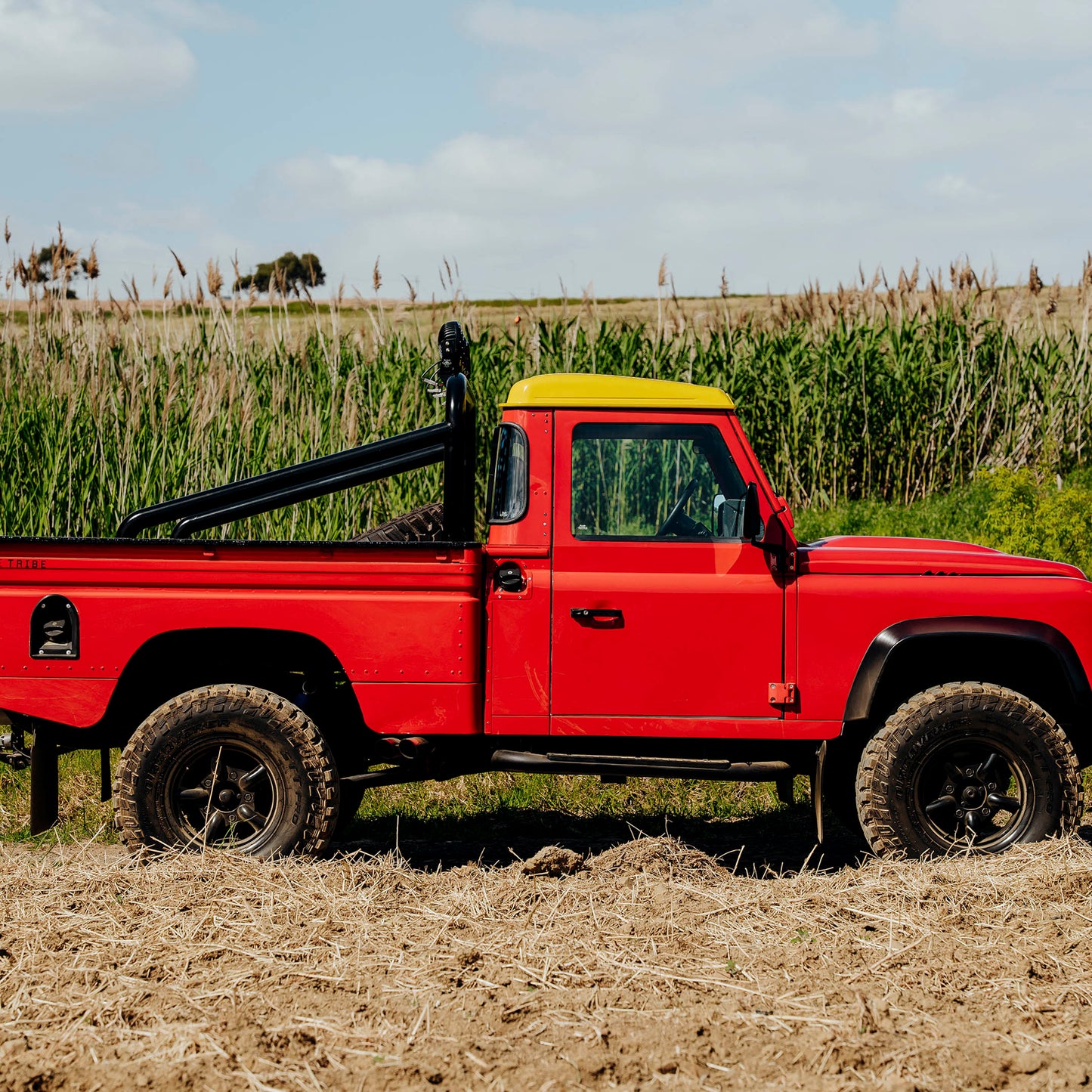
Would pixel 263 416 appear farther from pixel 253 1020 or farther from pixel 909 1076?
pixel 909 1076

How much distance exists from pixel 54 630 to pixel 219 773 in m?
0.90

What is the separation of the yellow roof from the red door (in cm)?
21

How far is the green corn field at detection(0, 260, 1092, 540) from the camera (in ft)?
29.0

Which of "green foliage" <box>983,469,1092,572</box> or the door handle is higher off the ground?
"green foliage" <box>983,469,1092,572</box>

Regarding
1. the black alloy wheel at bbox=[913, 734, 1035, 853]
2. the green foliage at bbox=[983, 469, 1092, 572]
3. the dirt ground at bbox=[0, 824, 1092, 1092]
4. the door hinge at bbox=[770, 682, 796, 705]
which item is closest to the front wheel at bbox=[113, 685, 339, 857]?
the dirt ground at bbox=[0, 824, 1092, 1092]

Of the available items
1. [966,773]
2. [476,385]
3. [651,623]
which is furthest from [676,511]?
[476,385]

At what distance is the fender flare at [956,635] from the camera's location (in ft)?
15.0

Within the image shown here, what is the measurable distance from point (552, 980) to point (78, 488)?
6.66 m

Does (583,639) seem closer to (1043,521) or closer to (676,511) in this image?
(676,511)

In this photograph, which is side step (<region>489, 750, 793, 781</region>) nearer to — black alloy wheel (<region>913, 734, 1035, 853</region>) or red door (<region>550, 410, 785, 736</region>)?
red door (<region>550, 410, 785, 736</region>)

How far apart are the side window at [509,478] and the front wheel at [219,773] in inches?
47.5

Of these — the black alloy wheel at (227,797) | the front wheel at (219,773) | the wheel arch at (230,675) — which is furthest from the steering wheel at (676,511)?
the black alloy wheel at (227,797)

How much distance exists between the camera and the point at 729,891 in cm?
443

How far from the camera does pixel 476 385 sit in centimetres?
1035
